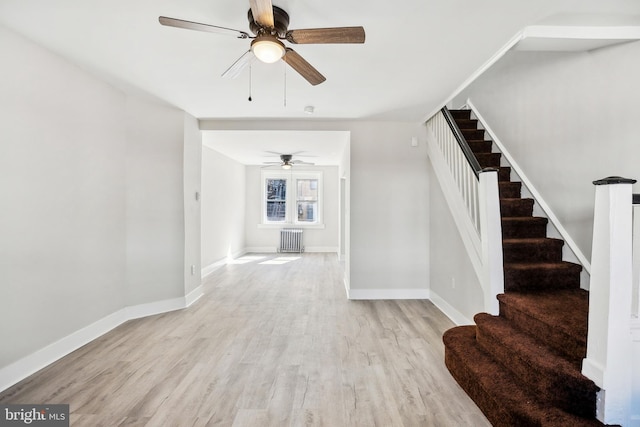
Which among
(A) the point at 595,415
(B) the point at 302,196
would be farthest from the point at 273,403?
(B) the point at 302,196

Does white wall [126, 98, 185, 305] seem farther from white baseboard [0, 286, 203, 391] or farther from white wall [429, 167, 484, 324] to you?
white wall [429, 167, 484, 324]

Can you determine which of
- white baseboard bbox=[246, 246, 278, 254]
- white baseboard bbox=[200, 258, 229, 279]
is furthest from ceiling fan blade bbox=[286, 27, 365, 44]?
white baseboard bbox=[246, 246, 278, 254]

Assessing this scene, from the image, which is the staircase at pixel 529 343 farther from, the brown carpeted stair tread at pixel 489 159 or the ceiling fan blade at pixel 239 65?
the ceiling fan blade at pixel 239 65

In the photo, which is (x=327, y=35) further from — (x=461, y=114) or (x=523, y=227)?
(x=461, y=114)

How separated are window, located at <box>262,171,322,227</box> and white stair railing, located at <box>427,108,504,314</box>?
15.5 ft

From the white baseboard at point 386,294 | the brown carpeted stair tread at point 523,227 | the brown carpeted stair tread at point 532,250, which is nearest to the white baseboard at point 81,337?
the white baseboard at point 386,294

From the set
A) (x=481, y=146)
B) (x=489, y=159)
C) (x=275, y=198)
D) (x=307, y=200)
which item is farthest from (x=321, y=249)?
(x=489, y=159)

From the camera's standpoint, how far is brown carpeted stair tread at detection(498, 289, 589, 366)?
1812mm

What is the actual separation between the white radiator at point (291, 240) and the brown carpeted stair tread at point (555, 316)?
6.28 metres

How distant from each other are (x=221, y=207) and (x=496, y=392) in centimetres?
612

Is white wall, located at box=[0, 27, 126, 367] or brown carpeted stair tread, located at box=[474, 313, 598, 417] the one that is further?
white wall, located at box=[0, 27, 126, 367]

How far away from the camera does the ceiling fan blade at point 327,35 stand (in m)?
1.72

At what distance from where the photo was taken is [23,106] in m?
2.32

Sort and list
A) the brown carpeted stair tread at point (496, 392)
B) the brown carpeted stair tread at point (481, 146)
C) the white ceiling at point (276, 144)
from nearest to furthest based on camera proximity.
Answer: the brown carpeted stair tread at point (496, 392), the brown carpeted stair tread at point (481, 146), the white ceiling at point (276, 144)
